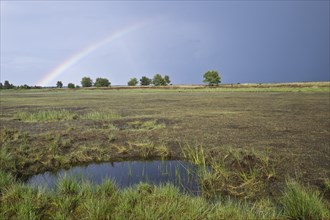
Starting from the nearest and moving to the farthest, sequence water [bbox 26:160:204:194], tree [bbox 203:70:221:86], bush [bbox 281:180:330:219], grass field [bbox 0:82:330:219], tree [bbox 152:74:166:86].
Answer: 1. bush [bbox 281:180:330:219]
2. grass field [bbox 0:82:330:219]
3. water [bbox 26:160:204:194]
4. tree [bbox 203:70:221:86]
5. tree [bbox 152:74:166:86]

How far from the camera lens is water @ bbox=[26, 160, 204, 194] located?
32.3 feet

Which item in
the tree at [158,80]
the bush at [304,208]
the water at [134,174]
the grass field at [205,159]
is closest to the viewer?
the bush at [304,208]

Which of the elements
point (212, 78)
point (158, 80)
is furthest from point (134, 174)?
point (158, 80)

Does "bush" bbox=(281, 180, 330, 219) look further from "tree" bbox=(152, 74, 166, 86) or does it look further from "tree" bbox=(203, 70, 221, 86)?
"tree" bbox=(152, 74, 166, 86)

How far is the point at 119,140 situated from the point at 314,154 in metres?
9.92

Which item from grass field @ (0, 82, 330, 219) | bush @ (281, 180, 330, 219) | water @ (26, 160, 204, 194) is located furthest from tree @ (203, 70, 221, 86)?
bush @ (281, 180, 330, 219)

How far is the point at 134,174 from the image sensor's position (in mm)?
11117

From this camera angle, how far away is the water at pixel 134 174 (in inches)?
388

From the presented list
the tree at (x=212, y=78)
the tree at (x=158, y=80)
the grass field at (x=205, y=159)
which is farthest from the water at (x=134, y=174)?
the tree at (x=158, y=80)

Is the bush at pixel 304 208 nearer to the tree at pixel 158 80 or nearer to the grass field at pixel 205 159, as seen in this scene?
the grass field at pixel 205 159

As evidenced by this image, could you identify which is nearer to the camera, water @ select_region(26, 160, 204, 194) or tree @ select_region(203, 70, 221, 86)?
water @ select_region(26, 160, 204, 194)

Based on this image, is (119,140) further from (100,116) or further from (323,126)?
(323,126)

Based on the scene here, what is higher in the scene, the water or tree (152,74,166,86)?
tree (152,74,166,86)

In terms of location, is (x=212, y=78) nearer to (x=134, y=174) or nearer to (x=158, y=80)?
(x=158, y=80)
